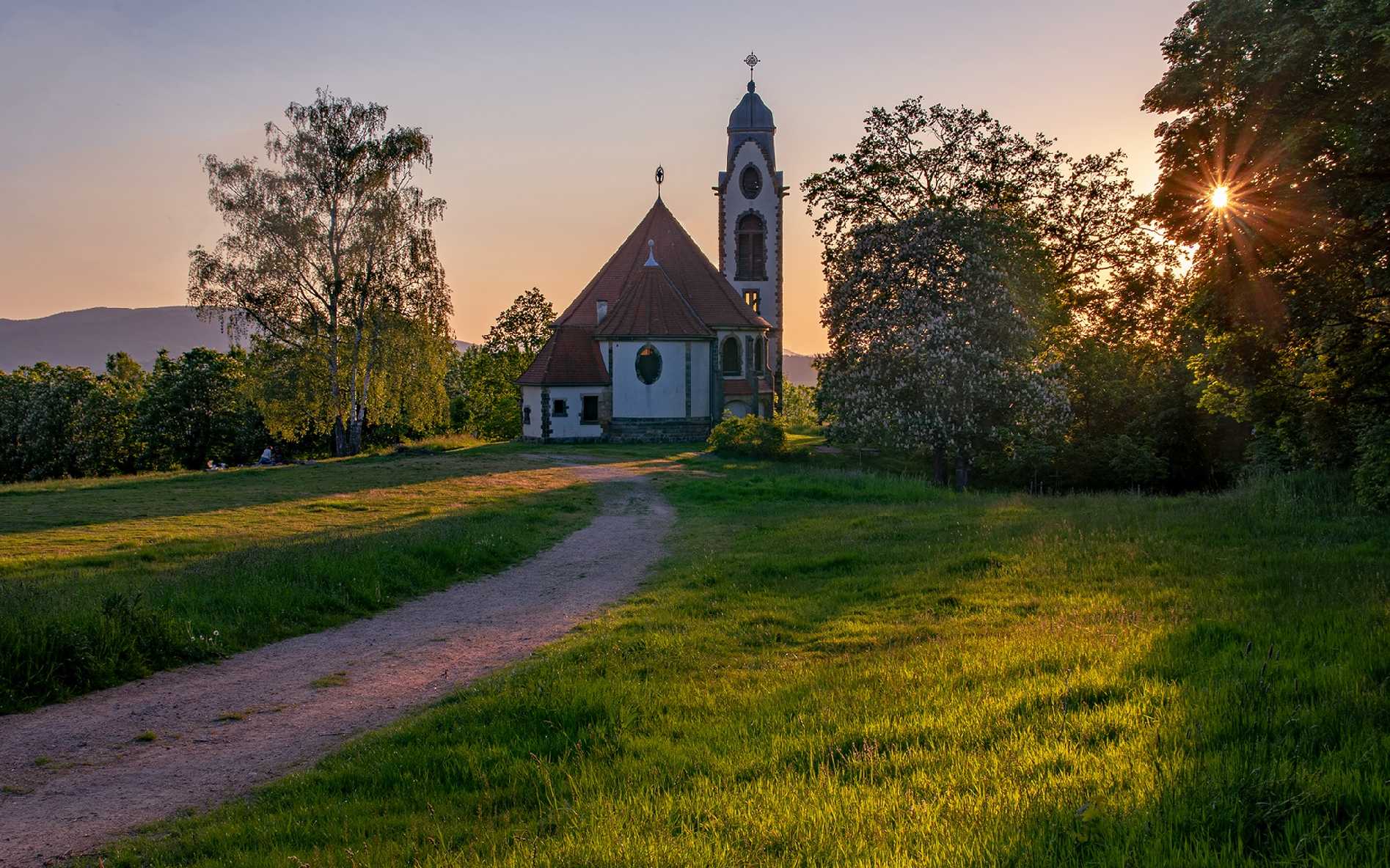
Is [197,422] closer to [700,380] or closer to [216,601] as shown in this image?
[700,380]

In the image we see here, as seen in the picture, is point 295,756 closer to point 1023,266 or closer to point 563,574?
point 563,574

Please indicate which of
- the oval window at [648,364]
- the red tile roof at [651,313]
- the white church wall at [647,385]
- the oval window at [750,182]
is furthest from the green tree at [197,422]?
the oval window at [750,182]

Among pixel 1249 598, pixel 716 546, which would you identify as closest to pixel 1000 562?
pixel 1249 598

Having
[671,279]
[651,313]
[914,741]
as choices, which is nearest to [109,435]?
[651,313]

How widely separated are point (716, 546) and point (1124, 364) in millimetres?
22240

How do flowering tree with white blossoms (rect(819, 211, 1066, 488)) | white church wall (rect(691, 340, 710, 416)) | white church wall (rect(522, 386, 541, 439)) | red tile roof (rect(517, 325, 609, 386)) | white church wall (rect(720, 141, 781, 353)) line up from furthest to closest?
white church wall (rect(720, 141, 781, 353)) → white church wall (rect(522, 386, 541, 439)) → white church wall (rect(691, 340, 710, 416)) → red tile roof (rect(517, 325, 609, 386)) → flowering tree with white blossoms (rect(819, 211, 1066, 488))

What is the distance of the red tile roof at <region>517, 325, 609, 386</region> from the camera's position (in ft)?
156

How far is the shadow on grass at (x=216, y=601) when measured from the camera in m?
8.08

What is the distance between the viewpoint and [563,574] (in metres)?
13.8

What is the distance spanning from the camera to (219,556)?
42.9 ft

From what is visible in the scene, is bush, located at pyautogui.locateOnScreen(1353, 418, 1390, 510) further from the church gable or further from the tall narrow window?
the tall narrow window

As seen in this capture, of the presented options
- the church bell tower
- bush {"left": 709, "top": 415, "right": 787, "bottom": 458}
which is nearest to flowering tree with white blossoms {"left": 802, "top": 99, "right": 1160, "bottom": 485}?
bush {"left": 709, "top": 415, "right": 787, "bottom": 458}

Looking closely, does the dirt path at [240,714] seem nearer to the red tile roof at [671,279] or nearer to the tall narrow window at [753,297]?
the red tile roof at [671,279]

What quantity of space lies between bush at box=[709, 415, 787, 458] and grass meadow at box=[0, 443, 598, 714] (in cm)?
1084
